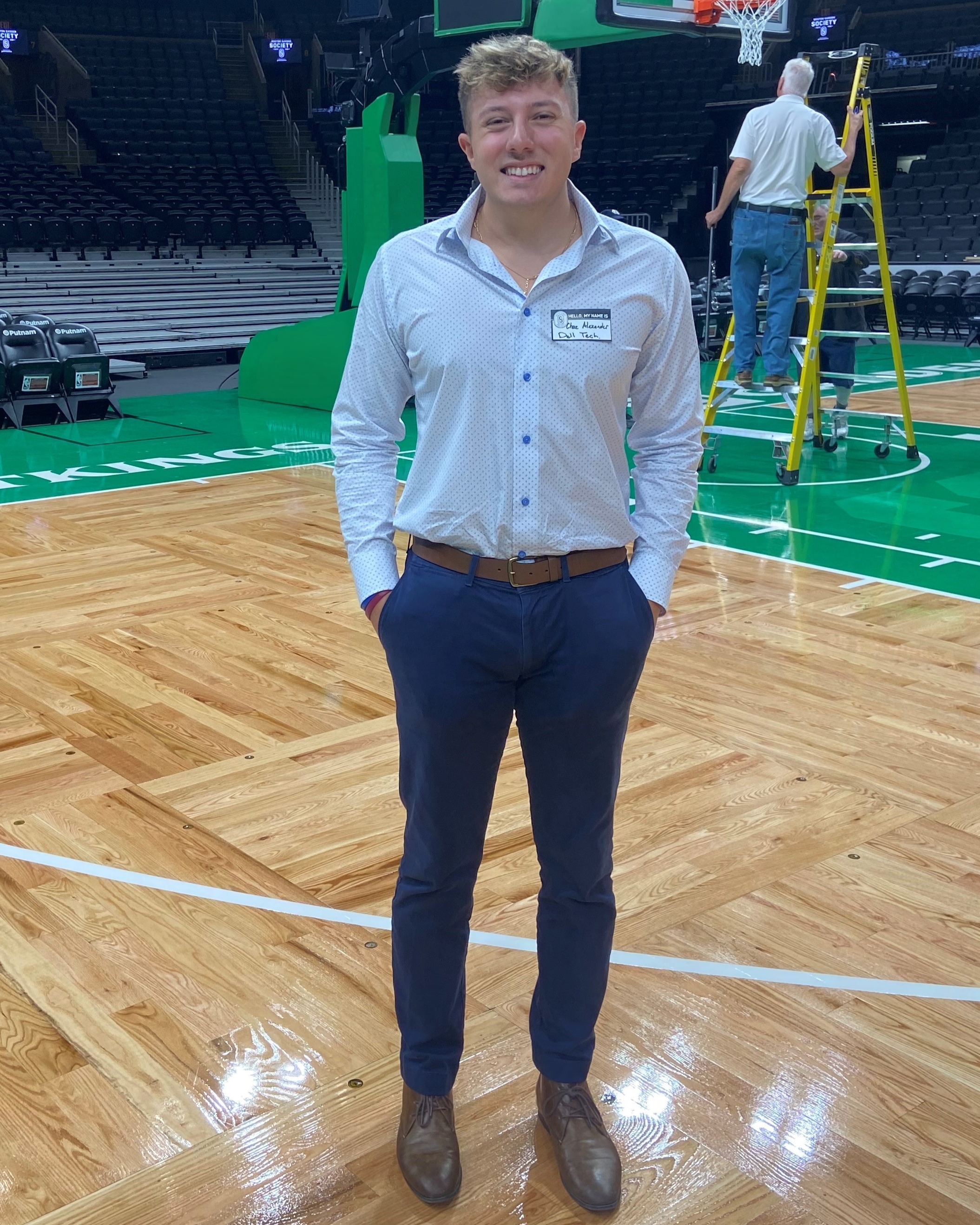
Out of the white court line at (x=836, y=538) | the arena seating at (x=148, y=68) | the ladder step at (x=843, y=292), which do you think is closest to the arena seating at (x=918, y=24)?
the arena seating at (x=148, y=68)

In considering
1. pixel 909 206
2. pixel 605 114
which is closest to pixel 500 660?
pixel 909 206

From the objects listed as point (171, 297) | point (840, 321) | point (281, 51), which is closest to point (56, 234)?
point (171, 297)

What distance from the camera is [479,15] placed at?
27.7 feet

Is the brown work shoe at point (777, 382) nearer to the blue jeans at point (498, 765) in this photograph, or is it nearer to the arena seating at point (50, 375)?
the blue jeans at point (498, 765)

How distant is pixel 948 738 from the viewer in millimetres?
3439

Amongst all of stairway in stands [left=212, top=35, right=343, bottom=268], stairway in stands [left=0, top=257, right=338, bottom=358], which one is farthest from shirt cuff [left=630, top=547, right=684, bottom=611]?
stairway in stands [left=212, top=35, right=343, bottom=268]

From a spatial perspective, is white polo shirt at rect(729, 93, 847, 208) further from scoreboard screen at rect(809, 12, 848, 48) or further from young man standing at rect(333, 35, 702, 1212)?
scoreboard screen at rect(809, 12, 848, 48)

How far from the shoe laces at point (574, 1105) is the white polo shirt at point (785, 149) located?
5.12 metres

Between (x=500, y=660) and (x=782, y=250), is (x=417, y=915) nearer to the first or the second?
(x=500, y=660)

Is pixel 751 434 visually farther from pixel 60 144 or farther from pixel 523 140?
pixel 60 144

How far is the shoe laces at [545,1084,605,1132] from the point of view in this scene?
1860mm

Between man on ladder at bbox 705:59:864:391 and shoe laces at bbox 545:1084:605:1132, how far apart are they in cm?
486

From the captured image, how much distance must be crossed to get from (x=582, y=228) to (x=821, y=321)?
5.29 m

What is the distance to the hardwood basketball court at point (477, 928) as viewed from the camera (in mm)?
1861
